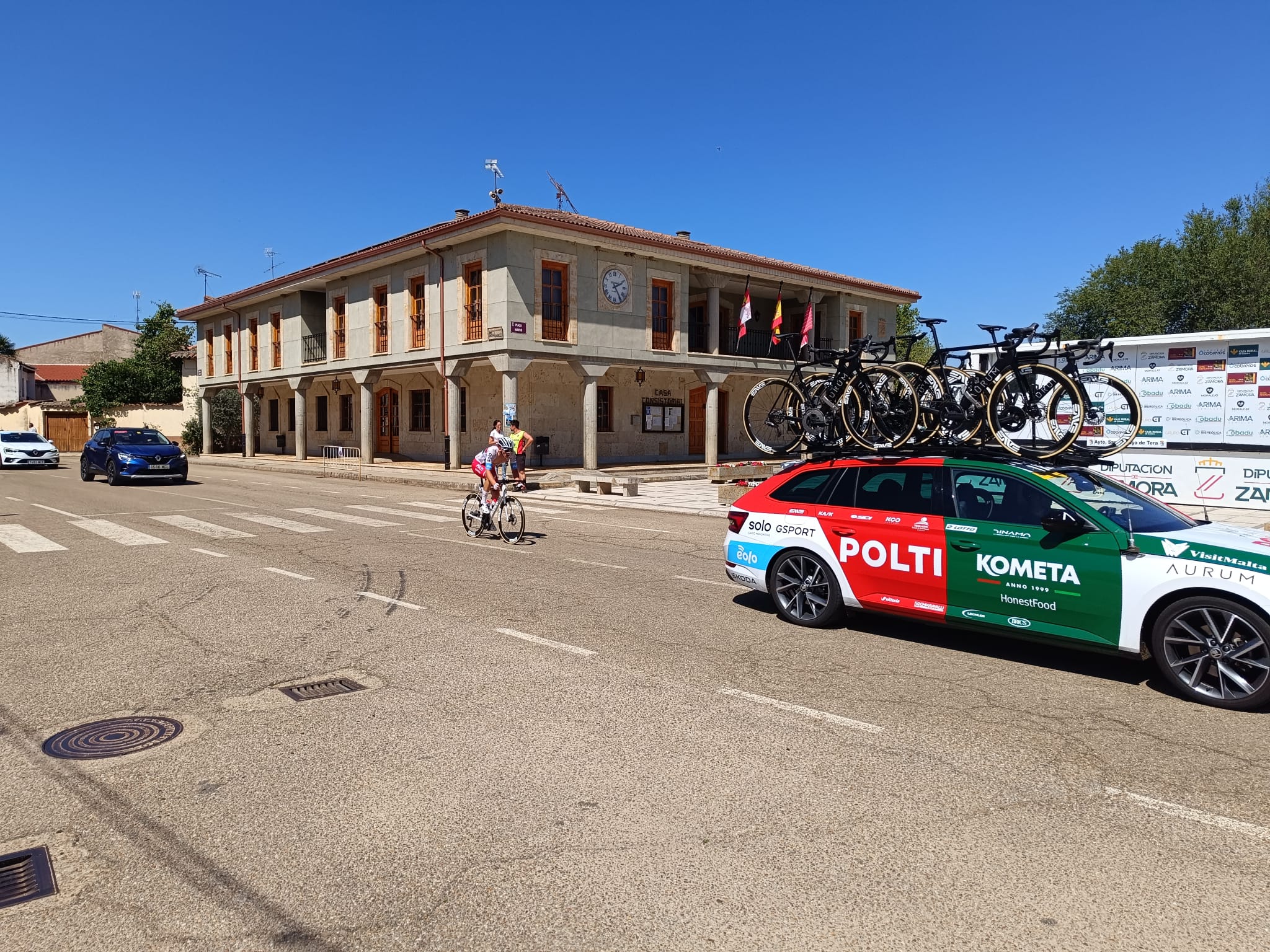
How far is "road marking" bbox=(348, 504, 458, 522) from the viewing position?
16016 mm

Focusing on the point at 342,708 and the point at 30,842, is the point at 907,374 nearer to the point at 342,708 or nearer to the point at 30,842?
the point at 342,708

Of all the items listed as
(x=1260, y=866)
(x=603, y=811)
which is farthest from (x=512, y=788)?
(x=1260, y=866)

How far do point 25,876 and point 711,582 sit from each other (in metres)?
6.98

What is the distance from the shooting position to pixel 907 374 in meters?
8.48

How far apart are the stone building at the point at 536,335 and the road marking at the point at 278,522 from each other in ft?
32.4

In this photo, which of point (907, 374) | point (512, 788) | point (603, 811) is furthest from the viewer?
point (907, 374)

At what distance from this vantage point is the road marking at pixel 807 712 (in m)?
4.81

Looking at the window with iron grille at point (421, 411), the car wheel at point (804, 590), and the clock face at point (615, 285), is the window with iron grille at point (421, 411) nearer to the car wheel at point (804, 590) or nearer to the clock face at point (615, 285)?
the clock face at point (615, 285)

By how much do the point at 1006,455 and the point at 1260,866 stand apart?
3727 mm

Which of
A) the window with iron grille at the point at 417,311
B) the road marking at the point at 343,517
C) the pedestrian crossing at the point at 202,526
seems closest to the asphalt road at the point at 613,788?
the pedestrian crossing at the point at 202,526

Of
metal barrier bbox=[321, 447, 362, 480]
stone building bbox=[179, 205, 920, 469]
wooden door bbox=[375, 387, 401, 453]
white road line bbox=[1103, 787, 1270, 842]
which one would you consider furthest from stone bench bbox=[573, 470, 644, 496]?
white road line bbox=[1103, 787, 1270, 842]

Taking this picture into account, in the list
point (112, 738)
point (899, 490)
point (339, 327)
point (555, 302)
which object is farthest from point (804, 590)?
point (339, 327)

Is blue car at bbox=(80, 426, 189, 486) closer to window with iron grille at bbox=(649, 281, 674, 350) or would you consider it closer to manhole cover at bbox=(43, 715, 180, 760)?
window with iron grille at bbox=(649, 281, 674, 350)

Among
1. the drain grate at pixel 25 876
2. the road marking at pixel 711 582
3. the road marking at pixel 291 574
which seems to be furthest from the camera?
the road marking at pixel 291 574
